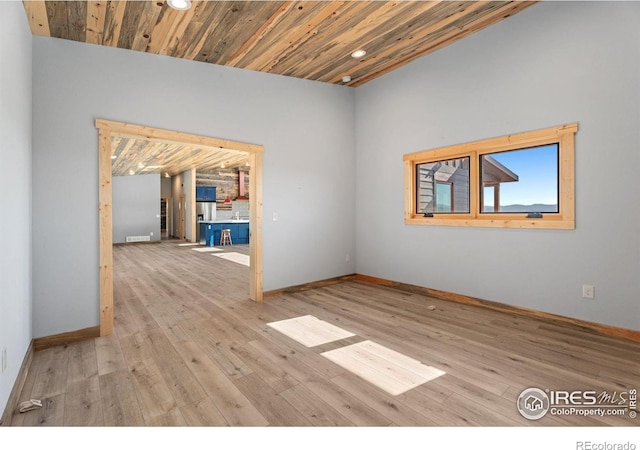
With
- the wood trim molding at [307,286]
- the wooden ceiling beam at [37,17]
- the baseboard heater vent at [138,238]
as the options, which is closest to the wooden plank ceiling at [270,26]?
the wooden ceiling beam at [37,17]

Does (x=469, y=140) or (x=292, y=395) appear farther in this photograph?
(x=469, y=140)

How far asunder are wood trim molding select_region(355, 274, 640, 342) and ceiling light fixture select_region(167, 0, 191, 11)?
4214 mm

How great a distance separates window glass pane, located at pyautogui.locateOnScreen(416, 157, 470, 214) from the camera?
14.3 feet

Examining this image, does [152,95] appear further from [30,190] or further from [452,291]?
[452,291]

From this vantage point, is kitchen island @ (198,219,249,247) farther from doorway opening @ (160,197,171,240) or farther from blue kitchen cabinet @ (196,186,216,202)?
doorway opening @ (160,197,171,240)

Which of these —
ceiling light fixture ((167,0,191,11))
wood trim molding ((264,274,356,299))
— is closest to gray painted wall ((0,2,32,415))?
ceiling light fixture ((167,0,191,11))

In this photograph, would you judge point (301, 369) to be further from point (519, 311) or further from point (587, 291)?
point (587, 291)

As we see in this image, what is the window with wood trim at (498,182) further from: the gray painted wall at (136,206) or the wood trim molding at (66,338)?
the gray painted wall at (136,206)

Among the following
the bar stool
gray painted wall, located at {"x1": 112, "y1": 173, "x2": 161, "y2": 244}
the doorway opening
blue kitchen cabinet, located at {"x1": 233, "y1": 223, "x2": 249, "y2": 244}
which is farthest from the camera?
the doorway opening

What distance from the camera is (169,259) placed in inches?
332

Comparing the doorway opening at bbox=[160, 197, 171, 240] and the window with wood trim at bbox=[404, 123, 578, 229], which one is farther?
the doorway opening at bbox=[160, 197, 171, 240]

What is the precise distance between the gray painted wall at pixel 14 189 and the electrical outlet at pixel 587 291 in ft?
15.1

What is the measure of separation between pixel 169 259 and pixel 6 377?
6779mm
